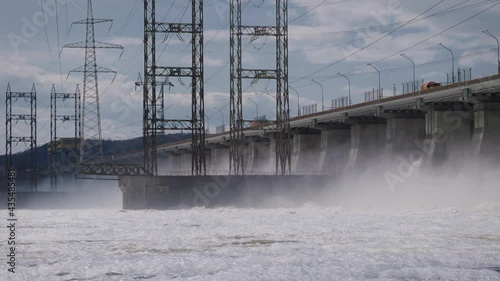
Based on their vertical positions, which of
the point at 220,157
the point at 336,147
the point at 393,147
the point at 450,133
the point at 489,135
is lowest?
the point at 393,147

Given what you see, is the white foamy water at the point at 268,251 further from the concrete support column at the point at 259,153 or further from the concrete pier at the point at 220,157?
the concrete pier at the point at 220,157

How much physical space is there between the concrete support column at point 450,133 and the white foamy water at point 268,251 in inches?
958

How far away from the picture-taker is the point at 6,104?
11850 centimetres

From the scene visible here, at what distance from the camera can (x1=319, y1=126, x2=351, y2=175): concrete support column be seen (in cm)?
8769

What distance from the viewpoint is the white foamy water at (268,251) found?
72.6ft

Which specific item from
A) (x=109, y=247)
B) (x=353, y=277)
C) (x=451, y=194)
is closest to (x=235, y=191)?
(x=451, y=194)

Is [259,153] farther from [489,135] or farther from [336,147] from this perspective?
[489,135]

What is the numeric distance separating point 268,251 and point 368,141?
180 ft

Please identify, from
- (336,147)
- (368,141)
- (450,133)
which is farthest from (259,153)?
(450,133)

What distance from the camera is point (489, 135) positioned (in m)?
60.8

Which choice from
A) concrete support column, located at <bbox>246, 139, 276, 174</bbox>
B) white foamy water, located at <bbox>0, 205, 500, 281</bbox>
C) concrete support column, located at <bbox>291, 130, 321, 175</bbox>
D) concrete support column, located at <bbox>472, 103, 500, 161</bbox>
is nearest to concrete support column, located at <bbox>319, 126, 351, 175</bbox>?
concrete support column, located at <bbox>291, 130, 321, 175</bbox>

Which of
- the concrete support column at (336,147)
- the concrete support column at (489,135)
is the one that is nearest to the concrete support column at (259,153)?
the concrete support column at (336,147)

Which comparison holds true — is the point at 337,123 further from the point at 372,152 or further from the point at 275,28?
the point at 275,28

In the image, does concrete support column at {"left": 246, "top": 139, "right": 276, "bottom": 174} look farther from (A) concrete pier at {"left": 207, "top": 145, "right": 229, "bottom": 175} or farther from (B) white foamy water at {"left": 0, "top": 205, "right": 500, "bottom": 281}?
(B) white foamy water at {"left": 0, "top": 205, "right": 500, "bottom": 281}
